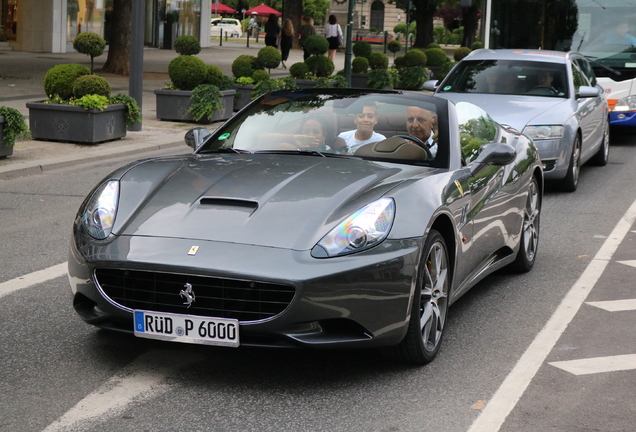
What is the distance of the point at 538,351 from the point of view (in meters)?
5.37

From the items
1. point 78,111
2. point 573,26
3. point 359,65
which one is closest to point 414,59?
point 359,65

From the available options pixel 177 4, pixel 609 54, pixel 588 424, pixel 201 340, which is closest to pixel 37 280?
pixel 201 340

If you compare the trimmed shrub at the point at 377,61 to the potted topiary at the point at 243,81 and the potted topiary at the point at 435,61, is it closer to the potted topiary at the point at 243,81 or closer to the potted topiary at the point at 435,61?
the potted topiary at the point at 435,61

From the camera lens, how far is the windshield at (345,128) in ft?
18.9

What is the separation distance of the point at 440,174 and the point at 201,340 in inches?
67.2

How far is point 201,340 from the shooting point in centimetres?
446

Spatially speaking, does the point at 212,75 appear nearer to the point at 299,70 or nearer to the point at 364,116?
A: the point at 299,70

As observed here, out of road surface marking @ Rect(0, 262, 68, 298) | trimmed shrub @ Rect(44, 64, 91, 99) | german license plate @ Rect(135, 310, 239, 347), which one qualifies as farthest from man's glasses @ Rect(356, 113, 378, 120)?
trimmed shrub @ Rect(44, 64, 91, 99)

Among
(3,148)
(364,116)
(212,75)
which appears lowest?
(3,148)

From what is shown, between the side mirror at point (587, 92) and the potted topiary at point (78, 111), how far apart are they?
6.55 m

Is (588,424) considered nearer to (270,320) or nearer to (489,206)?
(270,320)

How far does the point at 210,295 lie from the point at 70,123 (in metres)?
10.5

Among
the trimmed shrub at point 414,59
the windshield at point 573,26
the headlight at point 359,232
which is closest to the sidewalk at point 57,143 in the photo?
the trimmed shrub at point 414,59

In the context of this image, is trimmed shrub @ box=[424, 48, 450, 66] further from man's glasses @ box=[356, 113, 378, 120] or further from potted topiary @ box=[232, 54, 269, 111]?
man's glasses @ box=[356, 113, 378, 120]
